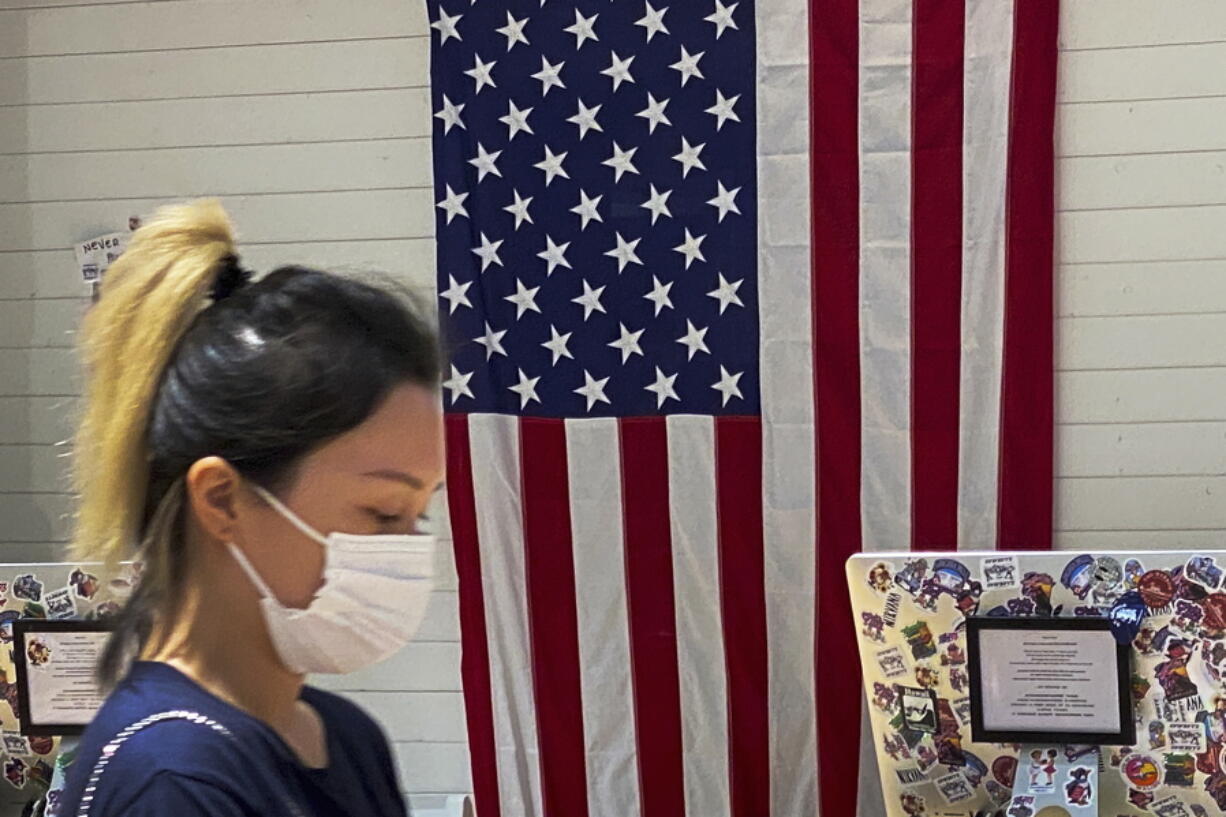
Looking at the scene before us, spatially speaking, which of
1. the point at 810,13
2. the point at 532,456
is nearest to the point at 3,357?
the point at 532,456

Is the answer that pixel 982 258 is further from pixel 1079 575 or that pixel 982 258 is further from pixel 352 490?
pixel 352 490

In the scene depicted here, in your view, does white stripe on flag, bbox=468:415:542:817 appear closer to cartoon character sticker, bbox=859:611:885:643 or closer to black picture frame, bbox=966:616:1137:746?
cartoon character sticker, bbox=859:611:885:643

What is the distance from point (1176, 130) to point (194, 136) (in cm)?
252

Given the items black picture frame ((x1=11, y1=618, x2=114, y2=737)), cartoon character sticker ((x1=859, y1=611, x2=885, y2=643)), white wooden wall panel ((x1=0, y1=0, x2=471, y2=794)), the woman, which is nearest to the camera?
the woman

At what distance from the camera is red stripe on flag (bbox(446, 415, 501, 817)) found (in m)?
3.77

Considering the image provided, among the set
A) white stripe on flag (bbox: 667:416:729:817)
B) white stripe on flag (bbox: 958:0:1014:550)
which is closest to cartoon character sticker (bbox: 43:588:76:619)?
white stripe on flag (bbox: 667:416:729:817)

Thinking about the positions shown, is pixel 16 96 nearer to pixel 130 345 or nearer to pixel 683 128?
pixel 683 128

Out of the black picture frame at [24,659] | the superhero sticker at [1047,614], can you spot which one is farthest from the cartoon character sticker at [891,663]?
the black picture frame at [24,659]

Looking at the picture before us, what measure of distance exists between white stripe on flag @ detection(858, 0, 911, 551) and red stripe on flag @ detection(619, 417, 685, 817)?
510mm

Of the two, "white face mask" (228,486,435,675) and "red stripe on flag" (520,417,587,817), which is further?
"red stripe on flag" (520,417,587,817)

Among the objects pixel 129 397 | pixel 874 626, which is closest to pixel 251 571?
pixel 129 397

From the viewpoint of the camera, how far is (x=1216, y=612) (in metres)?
2.59

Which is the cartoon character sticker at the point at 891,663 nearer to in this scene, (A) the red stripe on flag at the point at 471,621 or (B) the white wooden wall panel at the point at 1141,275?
(B) the white wooden wall panel at the point at 1141,275

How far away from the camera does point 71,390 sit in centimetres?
401
